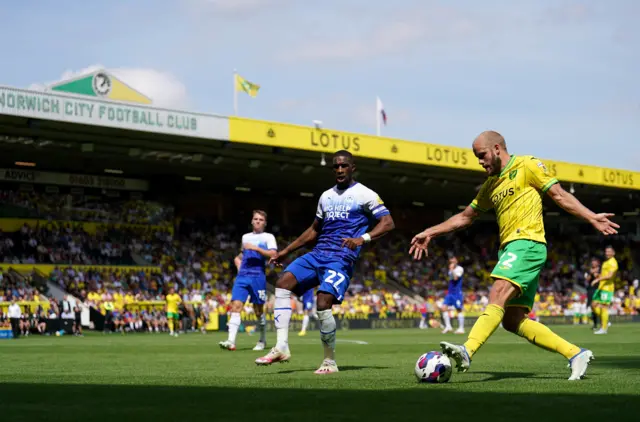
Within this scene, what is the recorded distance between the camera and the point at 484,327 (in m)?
8.09

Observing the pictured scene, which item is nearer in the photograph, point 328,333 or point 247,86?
point 328,333

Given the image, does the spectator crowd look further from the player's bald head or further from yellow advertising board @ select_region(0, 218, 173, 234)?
the player's bald head

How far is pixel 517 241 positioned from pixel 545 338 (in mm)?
882

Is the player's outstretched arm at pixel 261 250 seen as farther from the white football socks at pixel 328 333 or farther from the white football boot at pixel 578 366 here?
the white football boot at pixel 578 366

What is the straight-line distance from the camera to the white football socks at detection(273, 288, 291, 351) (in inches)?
401

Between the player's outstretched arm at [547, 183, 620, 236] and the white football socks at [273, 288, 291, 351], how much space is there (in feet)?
10.1

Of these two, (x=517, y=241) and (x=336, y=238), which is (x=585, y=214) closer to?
(x=517, y=241)

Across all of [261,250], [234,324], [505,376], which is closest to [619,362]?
[505,376]

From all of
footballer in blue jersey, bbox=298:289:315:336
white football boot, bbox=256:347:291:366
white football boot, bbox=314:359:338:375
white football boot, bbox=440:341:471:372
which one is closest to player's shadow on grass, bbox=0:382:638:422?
white football boot, bbox=440:341:471:372

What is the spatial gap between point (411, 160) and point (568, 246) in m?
23.9

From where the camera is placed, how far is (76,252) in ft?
131

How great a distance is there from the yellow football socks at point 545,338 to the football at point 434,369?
3.05 feet

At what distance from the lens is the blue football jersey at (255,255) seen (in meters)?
16.9

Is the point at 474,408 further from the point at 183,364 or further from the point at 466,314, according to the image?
the point at 466,314
